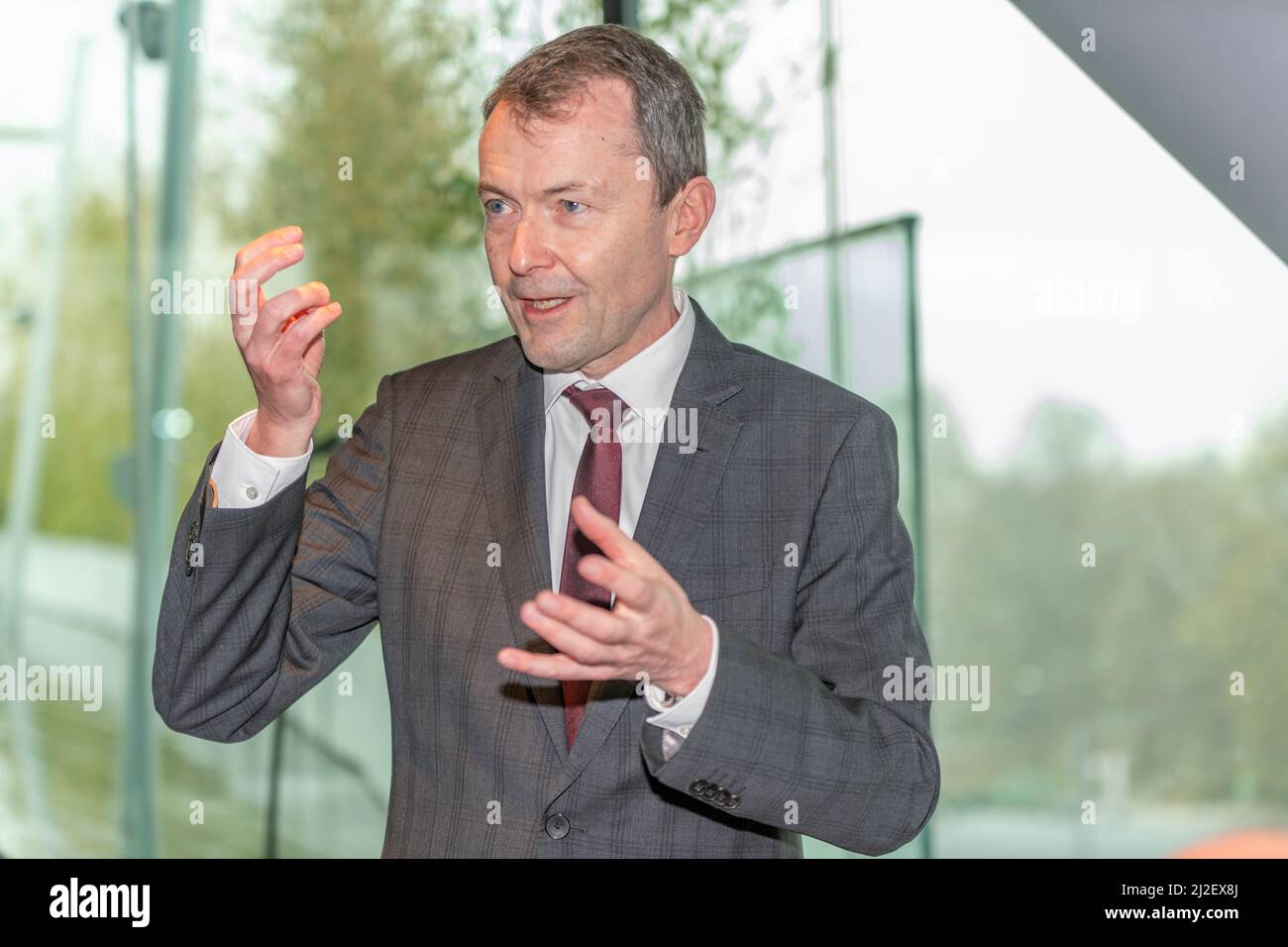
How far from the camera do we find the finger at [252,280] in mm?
1427

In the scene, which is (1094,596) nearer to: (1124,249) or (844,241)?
(1124,249)

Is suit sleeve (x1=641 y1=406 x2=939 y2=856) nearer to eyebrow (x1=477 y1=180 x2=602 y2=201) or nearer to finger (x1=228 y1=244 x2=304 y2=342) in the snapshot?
eyebrow (x1=477 y1=180 x2=602 y2=201)

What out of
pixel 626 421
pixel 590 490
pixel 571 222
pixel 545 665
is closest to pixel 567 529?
pixel 590 490

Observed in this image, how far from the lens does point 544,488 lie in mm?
1671

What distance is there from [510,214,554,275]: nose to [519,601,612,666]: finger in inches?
23.0

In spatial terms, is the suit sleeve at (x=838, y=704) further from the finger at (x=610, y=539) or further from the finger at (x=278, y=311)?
the finger at (x=278, y=311)

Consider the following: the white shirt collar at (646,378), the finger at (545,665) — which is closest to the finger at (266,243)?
the white shirt collar at (646,378)

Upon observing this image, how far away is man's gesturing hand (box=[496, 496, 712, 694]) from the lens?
44.4 inches

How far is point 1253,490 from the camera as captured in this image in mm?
3988

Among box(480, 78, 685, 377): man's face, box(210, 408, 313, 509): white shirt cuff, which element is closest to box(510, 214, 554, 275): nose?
box(480, 78, 685, 377): man's face

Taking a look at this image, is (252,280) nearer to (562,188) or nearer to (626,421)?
(562,188)

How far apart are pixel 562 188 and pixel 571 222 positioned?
1.8 inches

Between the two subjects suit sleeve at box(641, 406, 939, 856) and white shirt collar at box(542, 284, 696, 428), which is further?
white shirt collar at box(542, 284, 696, 428)
